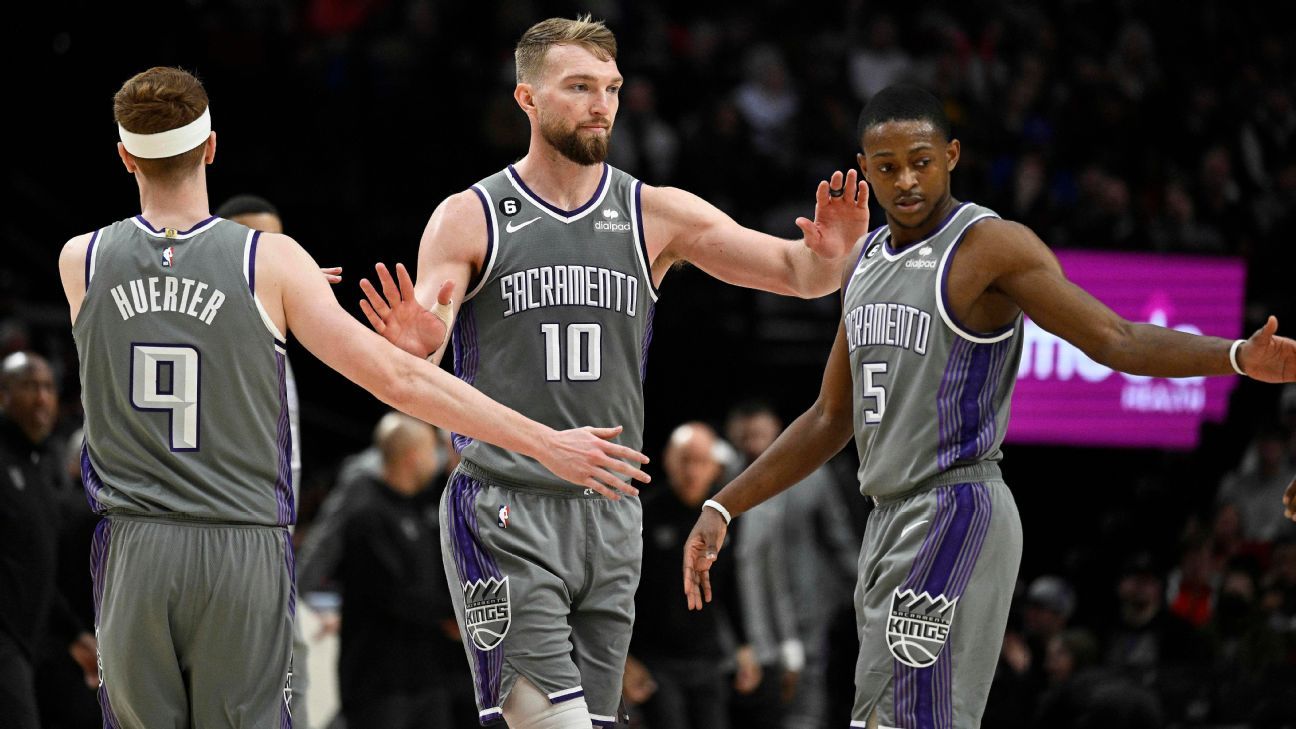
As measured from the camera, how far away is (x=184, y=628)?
4.88m

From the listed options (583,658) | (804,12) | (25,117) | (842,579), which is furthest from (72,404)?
(804,12)

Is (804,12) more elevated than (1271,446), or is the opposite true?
(804,12)

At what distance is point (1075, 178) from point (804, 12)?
3167 millimetres

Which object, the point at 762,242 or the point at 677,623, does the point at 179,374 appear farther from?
the point at 677,623

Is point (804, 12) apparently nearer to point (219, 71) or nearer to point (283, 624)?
point (219, 71)

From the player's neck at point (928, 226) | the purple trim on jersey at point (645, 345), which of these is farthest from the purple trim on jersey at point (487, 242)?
the player's neck at point (928, 226)

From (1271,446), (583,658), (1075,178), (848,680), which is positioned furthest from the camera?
(1075,178)

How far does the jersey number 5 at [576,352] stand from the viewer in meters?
5.81

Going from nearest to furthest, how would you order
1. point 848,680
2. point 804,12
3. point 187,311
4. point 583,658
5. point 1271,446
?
1. point 187,311
2. point 583,658
3. point 848,680
4. point 1271,446
5. point 804,12

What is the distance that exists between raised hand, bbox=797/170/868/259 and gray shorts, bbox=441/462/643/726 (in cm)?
116

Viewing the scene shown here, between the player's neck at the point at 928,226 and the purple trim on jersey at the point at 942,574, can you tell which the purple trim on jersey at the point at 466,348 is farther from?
the purple trim on jersey at the point at 942,574

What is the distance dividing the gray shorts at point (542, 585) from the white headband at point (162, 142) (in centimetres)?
153

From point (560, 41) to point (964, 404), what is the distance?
1.96m

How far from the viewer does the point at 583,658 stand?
580 cm
